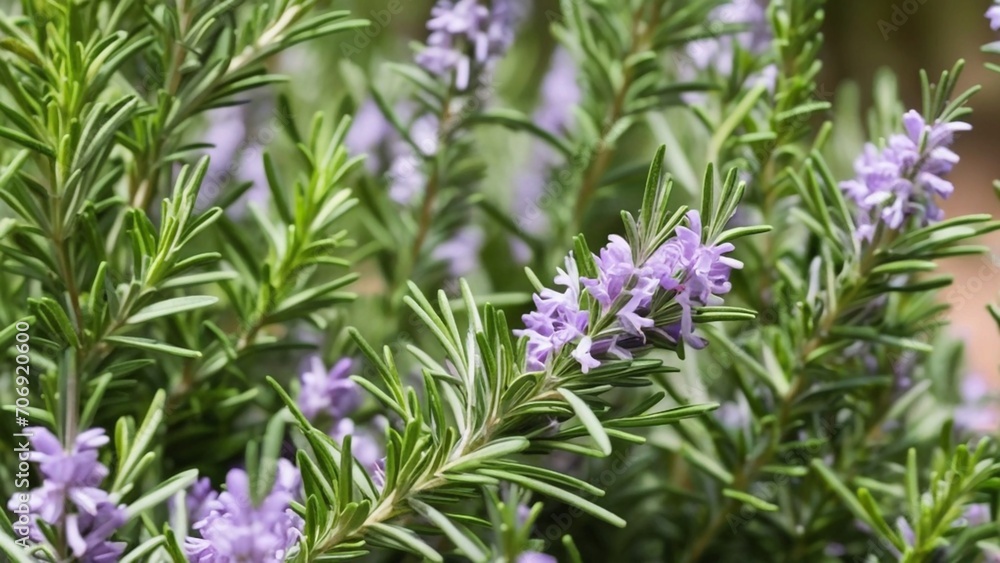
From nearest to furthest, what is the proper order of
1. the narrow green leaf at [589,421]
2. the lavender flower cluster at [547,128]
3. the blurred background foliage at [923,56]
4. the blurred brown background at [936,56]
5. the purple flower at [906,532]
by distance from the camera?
the narrow green leaf at [589,421] < the purple flower at [906,532] < the lavender flower cluster at [547,128] < the blurred background foliage at [923,56] < the blurred brown background at [936,56]

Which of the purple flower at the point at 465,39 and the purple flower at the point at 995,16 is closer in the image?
the purple flower at the point at 995,16

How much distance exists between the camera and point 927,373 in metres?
0.66

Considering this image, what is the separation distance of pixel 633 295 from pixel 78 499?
22 centimetres

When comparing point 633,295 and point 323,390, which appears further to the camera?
point 323,390

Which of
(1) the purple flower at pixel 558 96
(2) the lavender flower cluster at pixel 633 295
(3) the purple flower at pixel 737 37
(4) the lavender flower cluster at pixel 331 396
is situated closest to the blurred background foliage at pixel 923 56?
(1) the purple flower at pixel 558 96

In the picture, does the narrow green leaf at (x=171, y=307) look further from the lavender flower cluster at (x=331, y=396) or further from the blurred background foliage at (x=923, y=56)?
the blurred background foliage at (x=923, y=56)

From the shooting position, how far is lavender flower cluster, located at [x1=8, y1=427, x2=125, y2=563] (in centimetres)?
32

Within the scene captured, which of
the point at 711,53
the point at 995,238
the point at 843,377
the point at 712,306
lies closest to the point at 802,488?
the point at 843,377

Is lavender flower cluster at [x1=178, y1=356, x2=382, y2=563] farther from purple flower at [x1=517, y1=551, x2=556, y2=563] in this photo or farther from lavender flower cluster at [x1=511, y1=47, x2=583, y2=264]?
lavender flower cluster at [x1=511, y1=47, x2=583, y2=264]

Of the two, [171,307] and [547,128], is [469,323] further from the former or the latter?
[547,128]

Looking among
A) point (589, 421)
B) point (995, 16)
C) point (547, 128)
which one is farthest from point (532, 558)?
point (547, 128)

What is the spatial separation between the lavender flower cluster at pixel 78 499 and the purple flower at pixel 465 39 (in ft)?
1.08

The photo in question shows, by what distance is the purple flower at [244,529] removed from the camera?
1.03 ft

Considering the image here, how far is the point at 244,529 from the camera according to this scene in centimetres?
31
